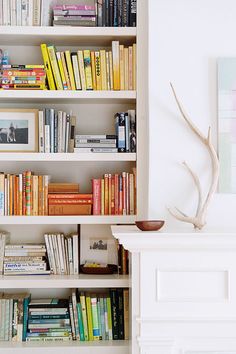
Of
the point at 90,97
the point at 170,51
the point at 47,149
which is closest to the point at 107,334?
the point at 47,149

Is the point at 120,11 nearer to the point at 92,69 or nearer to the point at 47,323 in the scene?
the point at 92,69

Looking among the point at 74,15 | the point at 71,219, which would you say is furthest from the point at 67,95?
the point at 71,219

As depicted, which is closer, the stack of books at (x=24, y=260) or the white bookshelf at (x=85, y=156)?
the white bookshelf at (x=85, y=156)

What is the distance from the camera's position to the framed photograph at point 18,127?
3.17m

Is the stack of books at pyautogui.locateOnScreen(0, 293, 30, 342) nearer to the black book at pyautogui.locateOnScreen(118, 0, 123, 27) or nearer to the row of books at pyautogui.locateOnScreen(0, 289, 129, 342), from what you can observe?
the row of books at pyautogui.locateOnScreen(0, 289, 129, 342)

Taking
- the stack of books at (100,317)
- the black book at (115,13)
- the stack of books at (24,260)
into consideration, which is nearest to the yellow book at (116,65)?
the black book at (115,13)

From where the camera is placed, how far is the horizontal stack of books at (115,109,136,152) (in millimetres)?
3117

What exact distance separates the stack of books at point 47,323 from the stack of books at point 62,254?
8.3 inches

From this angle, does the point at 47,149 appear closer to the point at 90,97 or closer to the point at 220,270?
the point at 90,97

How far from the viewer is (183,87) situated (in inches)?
115

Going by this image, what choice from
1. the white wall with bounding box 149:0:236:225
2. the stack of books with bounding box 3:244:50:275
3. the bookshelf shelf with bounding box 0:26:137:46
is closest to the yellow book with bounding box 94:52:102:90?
the bookshelf shelf with bounding box 0:26:137:46

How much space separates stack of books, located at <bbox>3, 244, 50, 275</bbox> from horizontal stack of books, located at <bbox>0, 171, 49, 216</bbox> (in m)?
0.21

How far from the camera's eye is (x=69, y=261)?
3168mm

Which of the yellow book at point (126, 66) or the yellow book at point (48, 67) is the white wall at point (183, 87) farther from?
the yellow book at point (48, 67)
